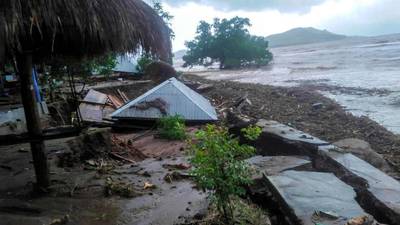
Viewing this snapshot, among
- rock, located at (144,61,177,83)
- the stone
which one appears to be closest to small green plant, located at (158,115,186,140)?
the stone

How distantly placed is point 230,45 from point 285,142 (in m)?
35.4

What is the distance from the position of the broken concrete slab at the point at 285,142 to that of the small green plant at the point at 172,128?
6.78ft

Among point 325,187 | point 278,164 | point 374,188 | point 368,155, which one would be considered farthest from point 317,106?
point 325,187

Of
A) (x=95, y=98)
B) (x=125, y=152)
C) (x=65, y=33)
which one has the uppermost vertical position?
(x=65, y=33)

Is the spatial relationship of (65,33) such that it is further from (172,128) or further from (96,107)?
(96,107)

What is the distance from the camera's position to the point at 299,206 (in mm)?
3938

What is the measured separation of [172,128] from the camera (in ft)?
29.7

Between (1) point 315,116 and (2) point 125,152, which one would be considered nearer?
(2) point 125,152

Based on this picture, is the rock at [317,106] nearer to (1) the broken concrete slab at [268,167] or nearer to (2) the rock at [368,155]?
(2) the rock at [368,155]

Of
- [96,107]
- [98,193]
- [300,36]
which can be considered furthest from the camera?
[300,36]

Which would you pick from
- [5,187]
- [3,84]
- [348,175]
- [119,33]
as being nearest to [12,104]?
[3,84]

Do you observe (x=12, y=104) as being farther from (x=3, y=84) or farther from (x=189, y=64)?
(x=189, y=64)

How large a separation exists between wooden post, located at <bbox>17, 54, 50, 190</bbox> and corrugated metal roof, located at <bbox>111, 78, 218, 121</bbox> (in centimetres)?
501

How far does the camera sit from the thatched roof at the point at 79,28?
4039 mm
